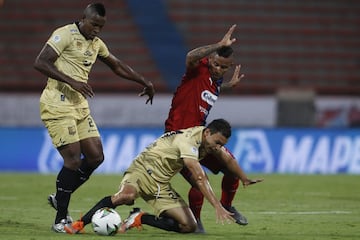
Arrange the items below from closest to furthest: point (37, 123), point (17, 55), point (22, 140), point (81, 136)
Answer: point (81, 136) → point (22, 140) → point (37, 123) → point (17, 55)

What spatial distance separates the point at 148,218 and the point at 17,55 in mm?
15063

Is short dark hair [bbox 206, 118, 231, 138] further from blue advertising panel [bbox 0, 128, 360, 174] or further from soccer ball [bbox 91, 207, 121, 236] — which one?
blue advertising panel [bbox 0, 128, 360, 174]

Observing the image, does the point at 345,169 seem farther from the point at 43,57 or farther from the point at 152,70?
the point at 43,57

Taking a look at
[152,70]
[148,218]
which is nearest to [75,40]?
[148,218]

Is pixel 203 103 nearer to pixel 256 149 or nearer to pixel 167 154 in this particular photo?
pixel 167 154

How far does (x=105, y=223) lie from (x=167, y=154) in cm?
90

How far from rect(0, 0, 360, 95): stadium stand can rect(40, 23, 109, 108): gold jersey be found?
1337 centimetres

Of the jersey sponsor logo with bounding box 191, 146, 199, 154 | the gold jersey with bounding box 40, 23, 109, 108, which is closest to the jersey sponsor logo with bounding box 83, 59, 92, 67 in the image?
the gold jersey with bounding box 40, 23, 109, 108

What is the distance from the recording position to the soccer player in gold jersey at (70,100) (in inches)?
346

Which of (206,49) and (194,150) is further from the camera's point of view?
(206,49)

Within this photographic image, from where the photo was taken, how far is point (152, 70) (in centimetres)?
2312

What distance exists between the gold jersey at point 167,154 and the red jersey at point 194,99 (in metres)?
0.54

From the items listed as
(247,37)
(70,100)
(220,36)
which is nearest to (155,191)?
(70,100)

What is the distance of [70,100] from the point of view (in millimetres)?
9031
